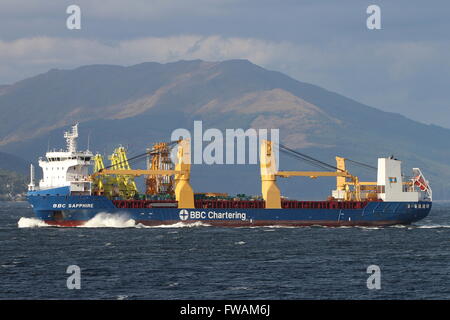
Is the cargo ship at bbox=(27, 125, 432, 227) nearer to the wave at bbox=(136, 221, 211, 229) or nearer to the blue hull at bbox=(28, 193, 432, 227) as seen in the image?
the blue hull at bbox=(28, 193, 432, 227)

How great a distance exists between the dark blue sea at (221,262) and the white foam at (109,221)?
150 millimetres

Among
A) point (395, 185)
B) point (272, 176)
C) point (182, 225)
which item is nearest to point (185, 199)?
point (182, 225)

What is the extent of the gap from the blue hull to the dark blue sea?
5.74 feet

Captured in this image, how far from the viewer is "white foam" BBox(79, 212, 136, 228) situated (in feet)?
316

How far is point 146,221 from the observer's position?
97.8 m

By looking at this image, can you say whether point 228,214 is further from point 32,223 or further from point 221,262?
point 221,262

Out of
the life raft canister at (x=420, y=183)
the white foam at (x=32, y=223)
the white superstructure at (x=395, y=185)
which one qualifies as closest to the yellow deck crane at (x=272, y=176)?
the white superstructure at (x=395, y=185)

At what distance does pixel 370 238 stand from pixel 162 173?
2507 centimetres

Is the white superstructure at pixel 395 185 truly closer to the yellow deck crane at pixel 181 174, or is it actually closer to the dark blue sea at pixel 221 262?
the dark blue sea at pixel 221 262

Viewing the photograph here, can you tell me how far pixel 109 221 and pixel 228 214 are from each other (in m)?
13.0

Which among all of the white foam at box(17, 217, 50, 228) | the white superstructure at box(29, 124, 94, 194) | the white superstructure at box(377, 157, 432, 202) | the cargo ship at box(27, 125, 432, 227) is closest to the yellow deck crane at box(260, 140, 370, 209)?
the cargo ship at box(27, 125, 432, 227)

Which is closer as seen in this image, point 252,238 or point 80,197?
point 252,238
